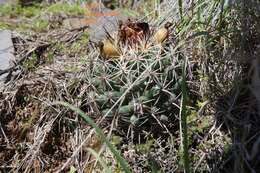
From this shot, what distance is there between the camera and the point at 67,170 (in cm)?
276

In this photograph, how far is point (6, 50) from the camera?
3.34 m

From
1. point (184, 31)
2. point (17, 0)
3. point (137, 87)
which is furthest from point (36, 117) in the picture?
point (17, 0)

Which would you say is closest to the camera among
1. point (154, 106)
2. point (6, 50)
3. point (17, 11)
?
point (154, 106)

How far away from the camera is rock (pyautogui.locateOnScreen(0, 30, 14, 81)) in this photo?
3.25 metres

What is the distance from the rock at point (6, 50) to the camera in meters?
3.25

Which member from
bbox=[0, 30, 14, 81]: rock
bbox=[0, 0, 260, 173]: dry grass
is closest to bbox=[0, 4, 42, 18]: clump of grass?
bbox=[0, 30, 14, 81]: rock

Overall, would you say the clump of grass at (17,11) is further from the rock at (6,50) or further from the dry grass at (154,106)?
the dry grass at (154,106)

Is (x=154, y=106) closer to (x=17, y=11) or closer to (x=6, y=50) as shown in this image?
(x=6, y=50)

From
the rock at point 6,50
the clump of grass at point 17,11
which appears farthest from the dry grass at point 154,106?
the clump of grass at point 17,11

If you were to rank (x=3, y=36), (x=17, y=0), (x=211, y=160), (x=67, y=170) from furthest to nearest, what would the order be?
(x=17, y=0) < (x=3, y=36) < (x=67, y=170) < (x=211, y=160)

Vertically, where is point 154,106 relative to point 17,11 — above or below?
below

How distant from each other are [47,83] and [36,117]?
0.63 feet

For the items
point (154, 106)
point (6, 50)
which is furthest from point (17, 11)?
point (154, 106)

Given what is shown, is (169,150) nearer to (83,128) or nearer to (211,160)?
(211,160)
